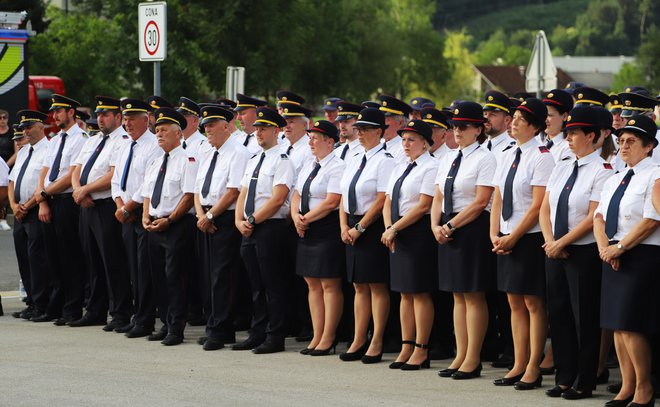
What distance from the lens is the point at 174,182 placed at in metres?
11.7

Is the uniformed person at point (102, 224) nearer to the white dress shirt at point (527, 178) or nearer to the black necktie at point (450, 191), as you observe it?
the black necktie at point (450, 191)

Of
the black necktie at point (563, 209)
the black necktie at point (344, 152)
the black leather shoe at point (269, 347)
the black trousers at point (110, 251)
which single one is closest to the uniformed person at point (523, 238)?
the black necktie at point (563, 209)

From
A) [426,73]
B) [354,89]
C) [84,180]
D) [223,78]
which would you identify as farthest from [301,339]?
[426,73]

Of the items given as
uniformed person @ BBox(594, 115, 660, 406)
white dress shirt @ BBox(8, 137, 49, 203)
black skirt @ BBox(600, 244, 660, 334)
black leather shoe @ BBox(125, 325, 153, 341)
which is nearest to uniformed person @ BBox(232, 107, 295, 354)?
black leather shoe @ BBox(125, 325, 153, 341)

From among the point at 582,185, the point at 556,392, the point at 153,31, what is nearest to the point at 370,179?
the point at 582,185

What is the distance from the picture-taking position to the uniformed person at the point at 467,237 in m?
9.75

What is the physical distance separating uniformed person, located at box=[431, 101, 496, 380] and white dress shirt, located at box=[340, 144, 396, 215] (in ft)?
2.46

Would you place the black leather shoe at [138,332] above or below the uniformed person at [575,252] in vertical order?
below

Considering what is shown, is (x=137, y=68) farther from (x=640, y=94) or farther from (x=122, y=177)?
(x=640, y=94)

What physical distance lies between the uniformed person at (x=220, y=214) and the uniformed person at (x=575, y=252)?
338 cm

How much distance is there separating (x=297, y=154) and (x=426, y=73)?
8273cm

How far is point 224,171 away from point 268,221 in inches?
26.4

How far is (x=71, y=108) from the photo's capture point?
13.3m

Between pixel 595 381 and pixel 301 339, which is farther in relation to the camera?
pixel 301 339
